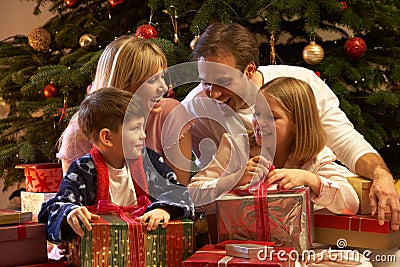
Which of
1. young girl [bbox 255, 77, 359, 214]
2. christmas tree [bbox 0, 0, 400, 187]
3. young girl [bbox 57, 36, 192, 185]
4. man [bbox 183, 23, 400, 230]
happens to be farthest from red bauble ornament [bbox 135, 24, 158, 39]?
young girl [bbox 255, 77, 359, 214]

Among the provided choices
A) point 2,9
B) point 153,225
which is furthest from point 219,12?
point 2,9

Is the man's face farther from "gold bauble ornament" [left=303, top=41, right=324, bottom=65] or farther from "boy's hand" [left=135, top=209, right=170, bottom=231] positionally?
"gold bauble ornament" [left=303, top=41, right=324, bottom=65]

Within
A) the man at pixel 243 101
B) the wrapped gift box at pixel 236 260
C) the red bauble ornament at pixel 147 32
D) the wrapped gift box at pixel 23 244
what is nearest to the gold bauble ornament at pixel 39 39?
the red bauble ornament at pixel 147 32

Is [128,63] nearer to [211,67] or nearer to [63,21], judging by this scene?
[211,67]

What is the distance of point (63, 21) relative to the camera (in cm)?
293

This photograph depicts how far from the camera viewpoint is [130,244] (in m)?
1.31

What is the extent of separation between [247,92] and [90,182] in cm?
58

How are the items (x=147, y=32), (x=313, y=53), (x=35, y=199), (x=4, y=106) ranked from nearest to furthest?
(x=35, y=199), (x=147, y=32), (x=313, y=53), (x=4, y=106)

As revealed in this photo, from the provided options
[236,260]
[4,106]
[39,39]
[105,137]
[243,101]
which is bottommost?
[236,260]

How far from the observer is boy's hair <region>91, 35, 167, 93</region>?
5.36ft

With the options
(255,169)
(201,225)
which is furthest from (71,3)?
(255,169)

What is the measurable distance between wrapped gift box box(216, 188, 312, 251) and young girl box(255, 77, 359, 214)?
0.53ft

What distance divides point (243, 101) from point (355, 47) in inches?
34.7

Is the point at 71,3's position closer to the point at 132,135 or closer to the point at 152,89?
the point at 152,89
